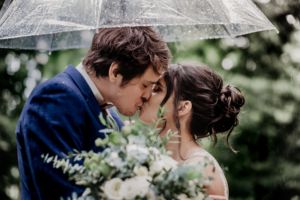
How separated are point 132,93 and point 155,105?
0.69 meters

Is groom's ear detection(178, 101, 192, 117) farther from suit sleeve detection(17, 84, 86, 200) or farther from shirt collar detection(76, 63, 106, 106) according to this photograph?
suit sleeve detection(17, 84, 86, 200)

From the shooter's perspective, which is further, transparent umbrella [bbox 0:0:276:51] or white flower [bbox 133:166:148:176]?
transparent umbrella [bbox 0:0:276:51]

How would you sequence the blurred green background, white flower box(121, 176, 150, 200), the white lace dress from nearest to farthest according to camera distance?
white flower box(121, 176, 150, 200) < the white lace dress < the blurred green background

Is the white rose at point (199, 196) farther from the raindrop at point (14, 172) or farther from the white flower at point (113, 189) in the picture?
the raindrop at point (14, 172)

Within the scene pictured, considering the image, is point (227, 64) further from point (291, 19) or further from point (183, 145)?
point (183, 145)

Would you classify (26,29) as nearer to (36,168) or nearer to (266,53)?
(36,168)

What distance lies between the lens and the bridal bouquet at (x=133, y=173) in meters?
3.95

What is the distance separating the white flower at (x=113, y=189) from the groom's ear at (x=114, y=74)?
1.01m

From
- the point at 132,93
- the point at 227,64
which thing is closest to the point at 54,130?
the point at 132,93

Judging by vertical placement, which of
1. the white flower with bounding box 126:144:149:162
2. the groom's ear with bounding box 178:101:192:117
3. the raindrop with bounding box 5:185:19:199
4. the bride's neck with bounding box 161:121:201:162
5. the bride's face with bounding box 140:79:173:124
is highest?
the white flower with bounding box 126:144:149:162

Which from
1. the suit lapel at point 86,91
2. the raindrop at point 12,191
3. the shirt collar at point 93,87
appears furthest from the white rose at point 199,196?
the raindrop at point 12,191

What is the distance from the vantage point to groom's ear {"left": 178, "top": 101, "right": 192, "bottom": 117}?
18.4ft

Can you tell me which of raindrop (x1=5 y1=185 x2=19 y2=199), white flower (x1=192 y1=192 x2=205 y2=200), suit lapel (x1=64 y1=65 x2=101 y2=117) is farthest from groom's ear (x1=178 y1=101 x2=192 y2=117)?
raindrop (x1=5 y1=185 x2=19 y2=199)

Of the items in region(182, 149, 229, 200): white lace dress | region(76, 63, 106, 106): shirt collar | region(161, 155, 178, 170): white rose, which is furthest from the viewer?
region(182, 149, 229, 200): white lace dress
